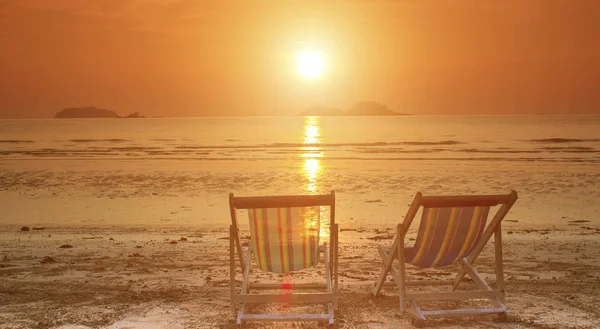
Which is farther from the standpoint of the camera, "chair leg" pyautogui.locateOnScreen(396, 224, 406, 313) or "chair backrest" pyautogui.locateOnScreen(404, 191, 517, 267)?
"chair leg" pyautogui.locateOnScreen(396, 224, 406, 313)

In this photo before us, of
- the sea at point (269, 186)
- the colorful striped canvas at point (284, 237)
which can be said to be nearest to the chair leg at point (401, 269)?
the colorful striped canvas at point (284, 237)

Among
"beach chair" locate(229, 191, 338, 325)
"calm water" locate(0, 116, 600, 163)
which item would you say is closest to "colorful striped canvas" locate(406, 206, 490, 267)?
"beach chair" locate(229, 191, 338, 325)

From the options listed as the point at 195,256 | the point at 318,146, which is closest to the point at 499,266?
the point at 195,256

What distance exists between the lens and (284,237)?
5109 mm

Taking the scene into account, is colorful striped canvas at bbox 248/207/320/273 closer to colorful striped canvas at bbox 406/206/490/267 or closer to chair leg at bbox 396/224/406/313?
chair leg at bbox 396/224/406/313

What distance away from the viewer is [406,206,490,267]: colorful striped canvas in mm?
4930

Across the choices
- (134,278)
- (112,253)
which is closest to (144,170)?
(112,253)

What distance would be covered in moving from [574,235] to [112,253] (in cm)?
682

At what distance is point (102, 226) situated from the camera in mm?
11219

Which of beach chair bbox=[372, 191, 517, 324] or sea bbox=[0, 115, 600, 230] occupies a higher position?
beach chair bbox=[372, 191, 517, 324]

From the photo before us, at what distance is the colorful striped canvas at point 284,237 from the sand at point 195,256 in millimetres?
529

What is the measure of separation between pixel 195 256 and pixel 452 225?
12.5 feet

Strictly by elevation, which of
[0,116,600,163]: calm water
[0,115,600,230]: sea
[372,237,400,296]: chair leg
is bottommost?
[0,116,600,163]: calm water

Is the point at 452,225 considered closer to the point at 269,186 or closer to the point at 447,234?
the point at 447,234
